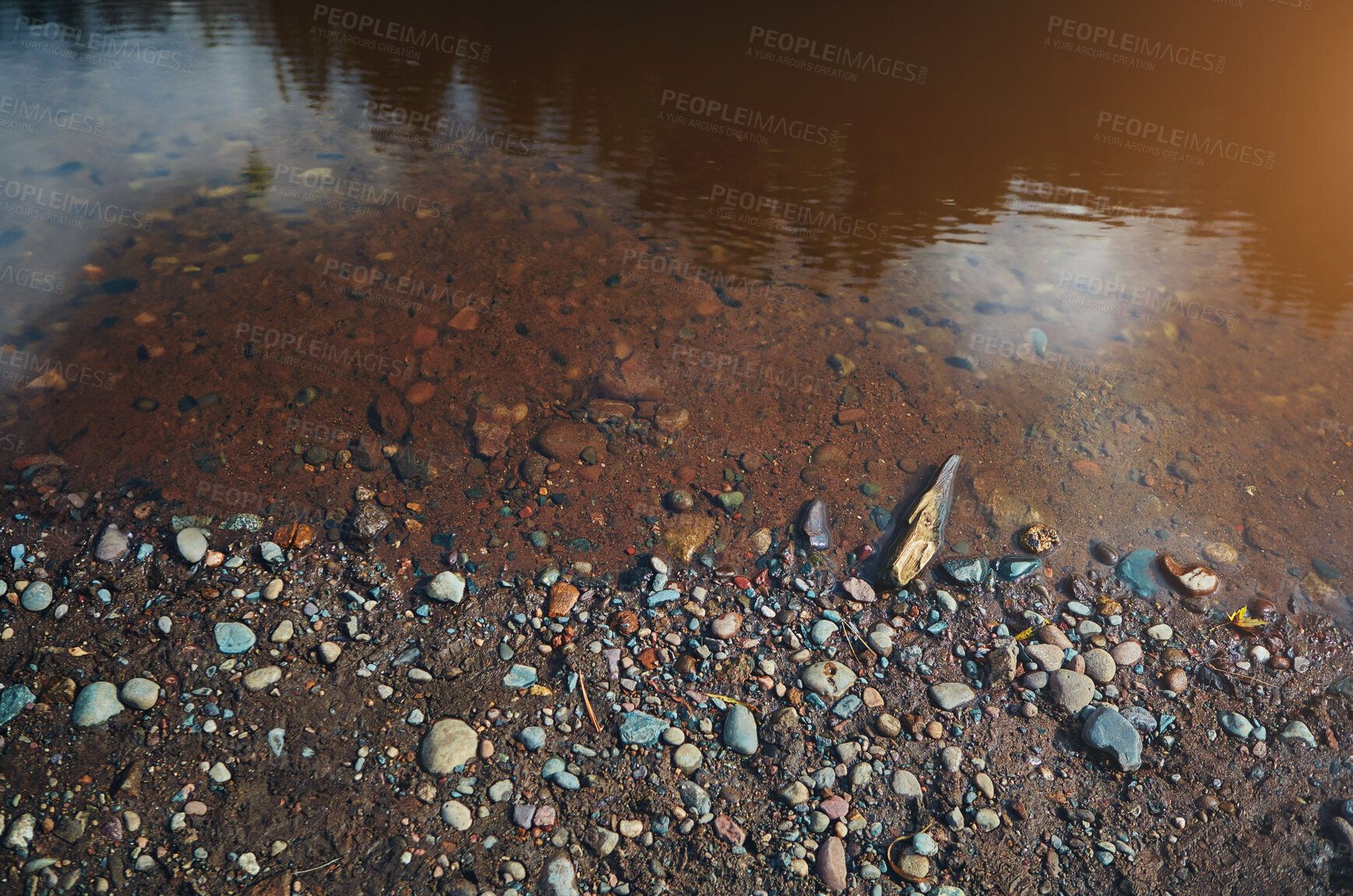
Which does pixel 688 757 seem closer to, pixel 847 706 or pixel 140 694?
pixel 847 706

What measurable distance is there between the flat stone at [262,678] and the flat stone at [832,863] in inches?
85.0

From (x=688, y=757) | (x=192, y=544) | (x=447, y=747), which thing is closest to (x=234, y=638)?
(x=192, y=544)

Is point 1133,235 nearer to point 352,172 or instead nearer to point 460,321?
point 460,321

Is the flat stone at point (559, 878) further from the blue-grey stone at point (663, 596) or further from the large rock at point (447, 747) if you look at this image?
the blue-grey stone at point (663, 596)

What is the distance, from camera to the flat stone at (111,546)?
10.4 feet

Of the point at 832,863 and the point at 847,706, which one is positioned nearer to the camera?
the point at 832,863

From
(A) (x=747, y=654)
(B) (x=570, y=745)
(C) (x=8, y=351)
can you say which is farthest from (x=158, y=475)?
(A) (x=747, y=654)

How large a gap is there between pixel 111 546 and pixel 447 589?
1.54 m

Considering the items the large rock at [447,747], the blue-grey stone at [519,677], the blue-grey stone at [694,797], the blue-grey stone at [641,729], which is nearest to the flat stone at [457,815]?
A: the large rock at [447,747]

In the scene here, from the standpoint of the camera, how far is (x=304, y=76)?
8.86m

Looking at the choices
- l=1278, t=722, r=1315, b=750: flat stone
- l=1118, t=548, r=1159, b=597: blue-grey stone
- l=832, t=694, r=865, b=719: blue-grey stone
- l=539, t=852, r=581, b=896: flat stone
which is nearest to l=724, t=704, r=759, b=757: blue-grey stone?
l=832, t=694, r=865, b=719: blue-grey stone

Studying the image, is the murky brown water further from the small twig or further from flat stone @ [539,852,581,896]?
flat stone @ [539,852,581,896]

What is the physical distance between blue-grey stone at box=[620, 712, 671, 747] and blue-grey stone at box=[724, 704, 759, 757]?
0.24 m

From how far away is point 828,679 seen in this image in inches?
118
